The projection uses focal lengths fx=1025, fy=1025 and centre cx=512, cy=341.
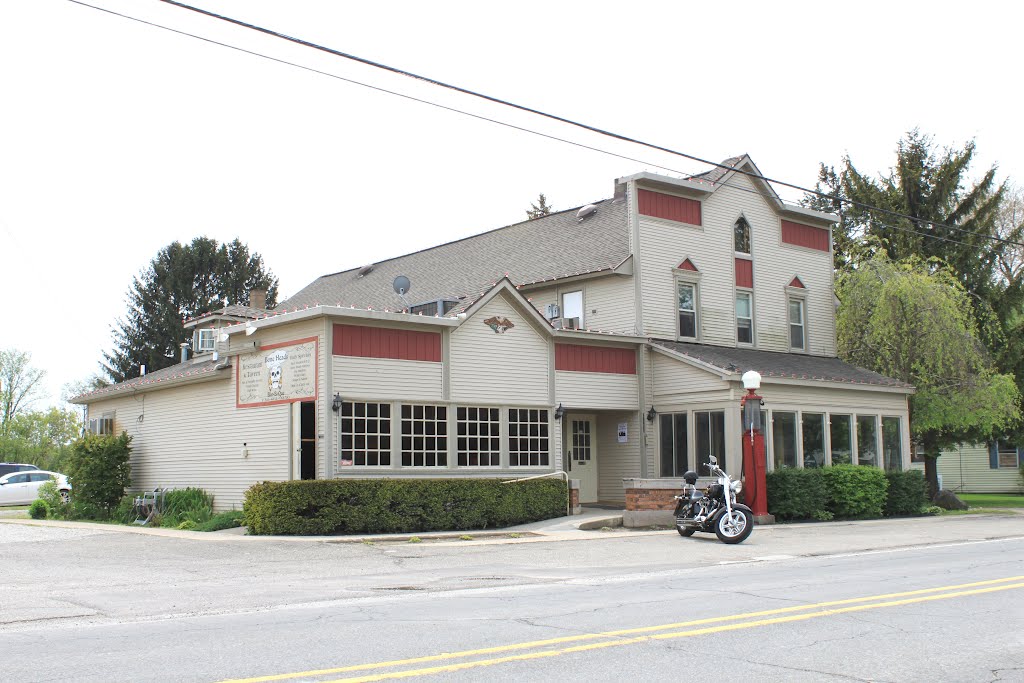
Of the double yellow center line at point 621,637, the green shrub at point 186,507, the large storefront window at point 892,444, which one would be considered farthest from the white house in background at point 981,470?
the double yellow center line at point 621,637

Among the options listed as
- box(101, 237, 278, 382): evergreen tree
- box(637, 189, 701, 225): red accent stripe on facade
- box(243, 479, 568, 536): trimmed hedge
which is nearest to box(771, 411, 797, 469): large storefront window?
box(637, 189, 701, 225): red accent stripe on facade

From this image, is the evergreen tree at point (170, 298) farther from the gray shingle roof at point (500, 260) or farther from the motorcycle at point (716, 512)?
the motorcycle at point (716, 512)

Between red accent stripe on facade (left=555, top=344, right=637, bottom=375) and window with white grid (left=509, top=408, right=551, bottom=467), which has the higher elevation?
red accent stripe on facade (left=555, top=344, right=637, bottom=375)

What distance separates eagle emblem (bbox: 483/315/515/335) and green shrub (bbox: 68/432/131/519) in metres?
10.2

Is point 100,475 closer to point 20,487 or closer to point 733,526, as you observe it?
point 20,487

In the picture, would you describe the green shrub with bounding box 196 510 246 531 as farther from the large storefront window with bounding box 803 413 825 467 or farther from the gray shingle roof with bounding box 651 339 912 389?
the large storefront window with bounding box 803 413 825 467

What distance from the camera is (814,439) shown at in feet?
85.2

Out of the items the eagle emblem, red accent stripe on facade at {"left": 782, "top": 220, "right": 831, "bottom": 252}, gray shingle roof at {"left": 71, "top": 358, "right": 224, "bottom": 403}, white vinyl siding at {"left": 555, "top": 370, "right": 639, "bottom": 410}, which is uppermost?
red accent stripe on facade at {"left": 782, "top": 220, "right": 831, "bottom": 252}

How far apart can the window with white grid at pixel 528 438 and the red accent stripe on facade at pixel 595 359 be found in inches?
54.9

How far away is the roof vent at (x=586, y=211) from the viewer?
96.7 ft

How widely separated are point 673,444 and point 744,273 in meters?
6.30

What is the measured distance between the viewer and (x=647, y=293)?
1035 inches

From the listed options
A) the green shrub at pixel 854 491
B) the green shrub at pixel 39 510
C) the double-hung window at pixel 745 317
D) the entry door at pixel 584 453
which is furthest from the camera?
the double-hung window at pixel 745 317

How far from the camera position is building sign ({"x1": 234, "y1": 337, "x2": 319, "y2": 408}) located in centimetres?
2036
